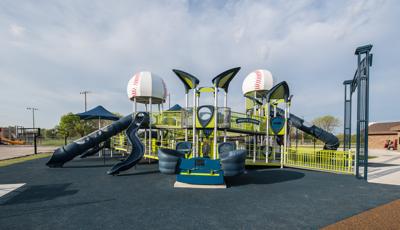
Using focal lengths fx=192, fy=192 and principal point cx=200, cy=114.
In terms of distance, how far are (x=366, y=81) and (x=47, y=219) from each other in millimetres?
13712

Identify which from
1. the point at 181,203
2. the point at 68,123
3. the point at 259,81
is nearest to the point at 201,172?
the point at 181,203

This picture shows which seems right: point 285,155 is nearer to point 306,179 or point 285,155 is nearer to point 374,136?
point 306,179

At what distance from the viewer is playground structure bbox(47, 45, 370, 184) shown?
8141 mm

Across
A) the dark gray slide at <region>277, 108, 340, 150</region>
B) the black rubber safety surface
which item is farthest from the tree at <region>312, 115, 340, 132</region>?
the black rubber safety surface

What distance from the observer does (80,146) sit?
1298cm

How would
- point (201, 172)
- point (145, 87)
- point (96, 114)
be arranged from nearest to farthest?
point (201, 172) < point (145, 87) < point (96, 114)

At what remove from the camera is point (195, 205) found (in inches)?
228

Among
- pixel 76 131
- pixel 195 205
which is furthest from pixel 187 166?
pixel 76 131

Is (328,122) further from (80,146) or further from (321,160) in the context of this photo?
(80,146)

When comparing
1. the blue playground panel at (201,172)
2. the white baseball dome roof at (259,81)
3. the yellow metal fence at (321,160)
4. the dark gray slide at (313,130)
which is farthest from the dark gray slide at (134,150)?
the dark gray slide at (313,130)

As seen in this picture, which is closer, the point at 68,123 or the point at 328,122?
the point at 68,123

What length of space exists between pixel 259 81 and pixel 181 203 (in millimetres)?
13987

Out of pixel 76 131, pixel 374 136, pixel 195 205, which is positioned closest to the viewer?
pixel 195 205

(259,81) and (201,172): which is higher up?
(259,81)
